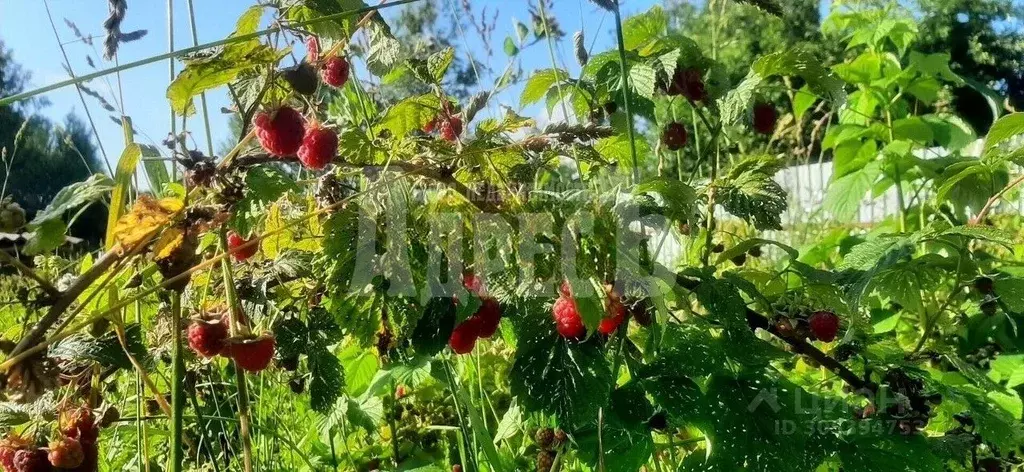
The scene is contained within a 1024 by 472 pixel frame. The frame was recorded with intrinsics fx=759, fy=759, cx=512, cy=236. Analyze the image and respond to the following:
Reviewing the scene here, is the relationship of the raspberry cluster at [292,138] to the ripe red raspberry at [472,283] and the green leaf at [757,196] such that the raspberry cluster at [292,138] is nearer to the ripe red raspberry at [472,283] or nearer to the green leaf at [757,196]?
the ripe red raspberry at [472,283]

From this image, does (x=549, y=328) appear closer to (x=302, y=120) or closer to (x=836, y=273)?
(x=302, y=120)

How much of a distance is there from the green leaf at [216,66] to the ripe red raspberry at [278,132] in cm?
4

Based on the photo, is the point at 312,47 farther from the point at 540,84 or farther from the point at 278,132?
the point at 540,84

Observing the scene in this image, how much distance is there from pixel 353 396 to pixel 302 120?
622mm

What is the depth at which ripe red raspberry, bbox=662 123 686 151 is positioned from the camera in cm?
76

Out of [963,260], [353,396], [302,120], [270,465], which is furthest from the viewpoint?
[353,396]

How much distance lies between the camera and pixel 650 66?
0.70 metres

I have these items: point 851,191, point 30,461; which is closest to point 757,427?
point 30,461

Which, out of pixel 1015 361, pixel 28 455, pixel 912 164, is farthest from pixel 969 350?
pixel 28 455

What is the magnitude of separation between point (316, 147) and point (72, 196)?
0.45 feet

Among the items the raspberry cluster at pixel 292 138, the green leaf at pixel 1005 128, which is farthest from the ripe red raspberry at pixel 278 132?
the green leaf at pixel 1005 128

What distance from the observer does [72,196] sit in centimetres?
42

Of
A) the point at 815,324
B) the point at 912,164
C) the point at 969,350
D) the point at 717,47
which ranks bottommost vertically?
the point at 969,350

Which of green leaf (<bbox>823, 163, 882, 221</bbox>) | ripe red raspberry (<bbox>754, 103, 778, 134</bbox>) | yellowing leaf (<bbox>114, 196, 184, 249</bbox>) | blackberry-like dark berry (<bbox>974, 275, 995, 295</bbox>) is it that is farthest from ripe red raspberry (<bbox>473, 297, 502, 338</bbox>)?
green leaf (<bbox>823, 163, 882, 221</bbox>)
